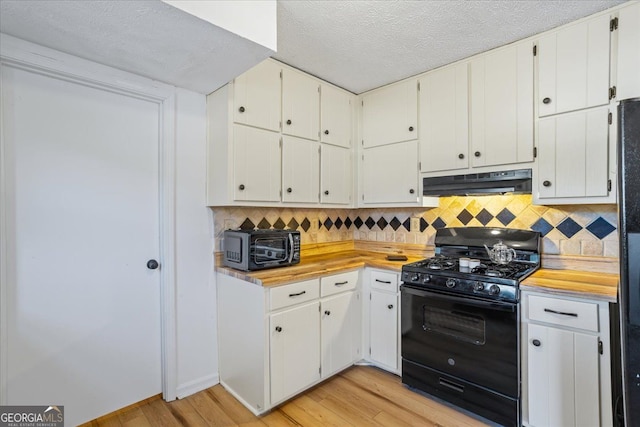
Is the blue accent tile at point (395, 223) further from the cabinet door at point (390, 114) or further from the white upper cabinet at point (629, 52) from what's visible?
the white upper cabinet at point (629, 52)

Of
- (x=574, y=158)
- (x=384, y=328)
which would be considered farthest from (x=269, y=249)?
(x=574, y=158)

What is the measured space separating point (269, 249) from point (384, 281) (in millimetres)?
943

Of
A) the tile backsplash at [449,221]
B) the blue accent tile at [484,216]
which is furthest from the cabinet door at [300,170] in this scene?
the blue accent tile at [484,216]

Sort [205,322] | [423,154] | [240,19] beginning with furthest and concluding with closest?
[423,154] < [205,322] < [240,19]

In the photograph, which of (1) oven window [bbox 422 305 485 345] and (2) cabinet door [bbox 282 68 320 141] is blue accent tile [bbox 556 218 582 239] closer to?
(1) oven window [bbox 422 305 485 345]

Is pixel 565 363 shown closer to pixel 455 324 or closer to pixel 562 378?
pixel 562 378

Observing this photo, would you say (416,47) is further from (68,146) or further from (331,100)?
(68,146)

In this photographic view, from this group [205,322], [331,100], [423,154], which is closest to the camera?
[205,322]

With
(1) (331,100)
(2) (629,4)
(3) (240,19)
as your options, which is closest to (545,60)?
(2) (629,4)

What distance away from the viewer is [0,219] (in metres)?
1.59

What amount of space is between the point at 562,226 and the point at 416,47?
1638 millimetres

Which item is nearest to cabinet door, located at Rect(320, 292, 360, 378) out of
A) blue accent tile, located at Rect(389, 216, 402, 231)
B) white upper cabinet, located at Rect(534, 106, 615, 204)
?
blue accent tile, located at Rect(389, 216, 402, 231)

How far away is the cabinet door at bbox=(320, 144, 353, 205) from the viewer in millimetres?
2707

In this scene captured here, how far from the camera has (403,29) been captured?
76.4 inches
